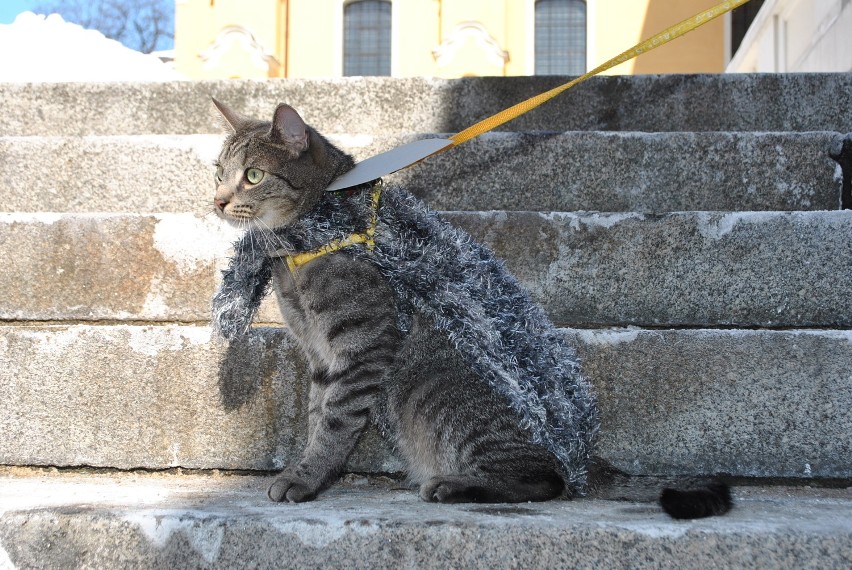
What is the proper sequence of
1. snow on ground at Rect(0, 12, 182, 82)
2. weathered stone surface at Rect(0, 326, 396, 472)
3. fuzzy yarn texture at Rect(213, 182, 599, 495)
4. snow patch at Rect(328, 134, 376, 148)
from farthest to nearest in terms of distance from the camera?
1. snow on ground at Rect(0, 12, 182, 82)
2. snow patch at Rect(328, 134, 376, 148)
3. weathered stone surface at Rect(0, 326, 396, 472)
4. fuzzy yarn texture at Rect(213, 182, 599, 495)

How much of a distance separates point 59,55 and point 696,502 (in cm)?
523

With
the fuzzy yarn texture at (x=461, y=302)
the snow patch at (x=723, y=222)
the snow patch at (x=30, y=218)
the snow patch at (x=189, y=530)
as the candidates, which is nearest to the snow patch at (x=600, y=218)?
the snow patch at (x=723, y=222)

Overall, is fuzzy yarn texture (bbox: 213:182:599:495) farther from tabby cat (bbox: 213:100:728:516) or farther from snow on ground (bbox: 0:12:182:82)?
snow on ground (bbox: 0:12:182:82)

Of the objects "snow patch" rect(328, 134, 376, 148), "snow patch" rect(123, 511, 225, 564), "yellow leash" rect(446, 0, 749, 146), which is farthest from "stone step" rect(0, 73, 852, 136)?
"snow patch" rect(123, 511, 225, 564)

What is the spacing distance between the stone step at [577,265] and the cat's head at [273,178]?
44 centimetres

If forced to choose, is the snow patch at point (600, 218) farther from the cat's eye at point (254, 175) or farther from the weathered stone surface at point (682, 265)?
the cat's eye at point (254, 175)

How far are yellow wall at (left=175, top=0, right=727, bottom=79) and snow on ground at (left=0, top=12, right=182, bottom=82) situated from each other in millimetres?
8168

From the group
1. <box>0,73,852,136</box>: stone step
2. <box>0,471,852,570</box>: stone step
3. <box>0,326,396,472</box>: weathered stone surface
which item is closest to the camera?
<box>0,471,852,570</box>: stone step

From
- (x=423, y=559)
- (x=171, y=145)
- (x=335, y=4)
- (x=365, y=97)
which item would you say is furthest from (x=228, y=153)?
(x=335, y=4)

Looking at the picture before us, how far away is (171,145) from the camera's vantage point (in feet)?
9.82

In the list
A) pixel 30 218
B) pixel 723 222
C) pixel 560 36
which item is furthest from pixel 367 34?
pixel 723 222

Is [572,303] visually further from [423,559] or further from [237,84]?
[237,84]

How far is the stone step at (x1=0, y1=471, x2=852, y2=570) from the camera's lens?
1490mm

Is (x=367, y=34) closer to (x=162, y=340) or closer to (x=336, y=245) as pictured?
(x=162, y=340)
